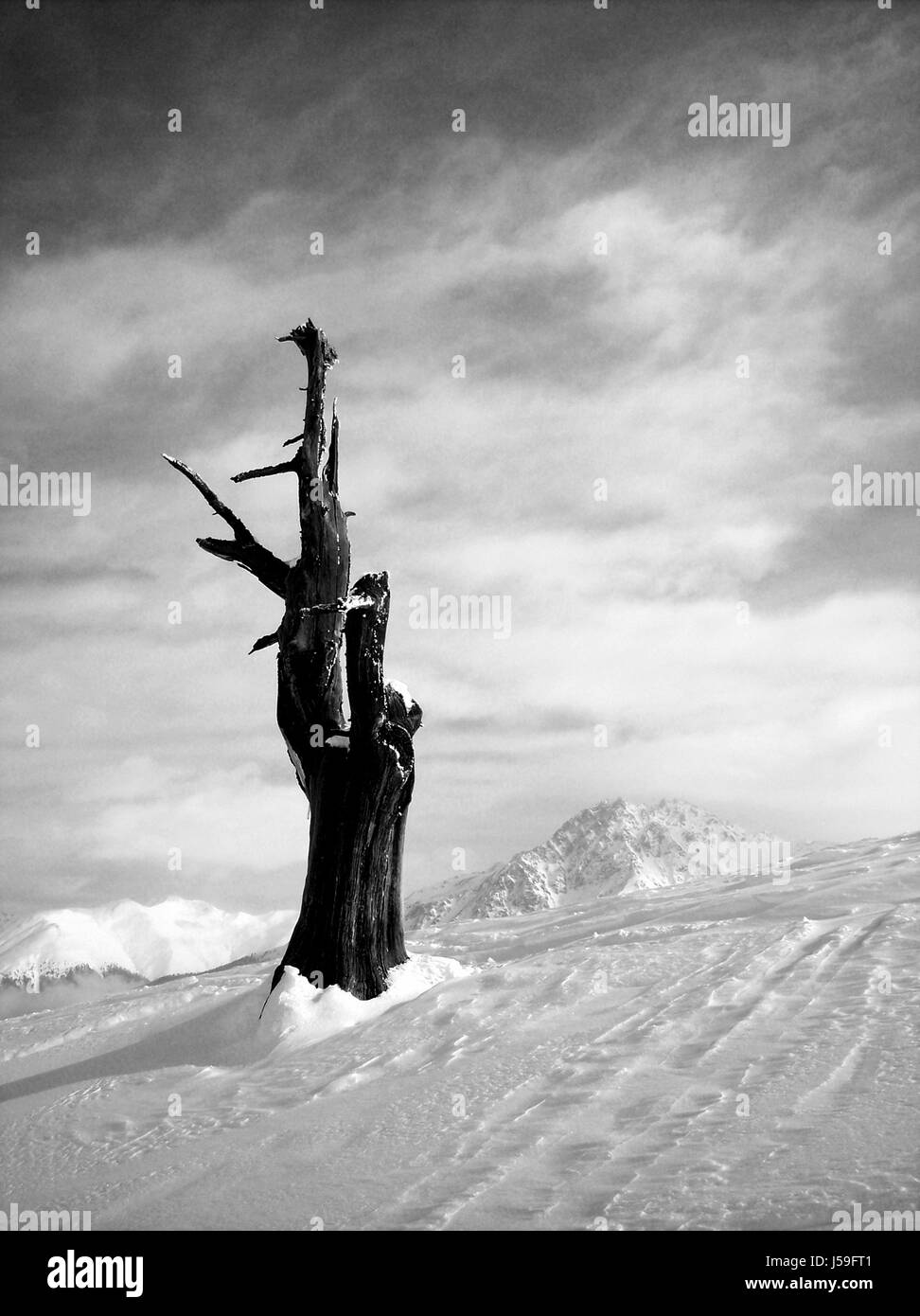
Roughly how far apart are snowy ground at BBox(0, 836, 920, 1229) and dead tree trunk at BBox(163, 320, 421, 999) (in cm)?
55

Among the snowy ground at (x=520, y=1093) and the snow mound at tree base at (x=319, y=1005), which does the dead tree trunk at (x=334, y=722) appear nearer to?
the snow mound at tree base at (x=319, y=1005)

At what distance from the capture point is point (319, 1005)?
8016mm

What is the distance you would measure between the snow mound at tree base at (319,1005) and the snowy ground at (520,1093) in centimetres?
3

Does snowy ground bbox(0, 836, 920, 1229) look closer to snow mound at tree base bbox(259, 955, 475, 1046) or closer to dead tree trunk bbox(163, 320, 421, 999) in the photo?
snow mound at tree base bbox(259, 955, 475, 1046)

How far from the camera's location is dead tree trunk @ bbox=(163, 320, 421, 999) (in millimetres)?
8844

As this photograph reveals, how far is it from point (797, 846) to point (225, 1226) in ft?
610

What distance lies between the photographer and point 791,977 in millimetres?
7426

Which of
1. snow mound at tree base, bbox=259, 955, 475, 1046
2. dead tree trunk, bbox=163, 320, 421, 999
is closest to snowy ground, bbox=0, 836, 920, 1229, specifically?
snow mound at tree base, bbox=259, 955, 475, 1046

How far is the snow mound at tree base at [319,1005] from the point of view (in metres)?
7.66

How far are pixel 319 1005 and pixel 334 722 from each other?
280 cm

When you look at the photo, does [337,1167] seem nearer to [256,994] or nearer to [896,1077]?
[896,1077]

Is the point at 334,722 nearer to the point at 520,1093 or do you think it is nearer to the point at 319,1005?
the point at 319,1005

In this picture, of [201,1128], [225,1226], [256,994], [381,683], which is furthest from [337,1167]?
[381,683]

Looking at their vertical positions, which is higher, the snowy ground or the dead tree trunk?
the dead tree trunk
